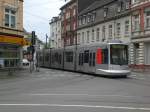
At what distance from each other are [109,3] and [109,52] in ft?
95.2

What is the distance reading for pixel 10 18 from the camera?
4184cm

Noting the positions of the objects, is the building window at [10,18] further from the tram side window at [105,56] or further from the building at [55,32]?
the building at [55,32]

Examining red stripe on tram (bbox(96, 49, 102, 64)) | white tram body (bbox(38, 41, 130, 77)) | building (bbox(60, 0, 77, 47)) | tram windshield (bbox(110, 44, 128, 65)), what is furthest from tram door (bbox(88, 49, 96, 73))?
building (bbox(60, 0, 77, 47))

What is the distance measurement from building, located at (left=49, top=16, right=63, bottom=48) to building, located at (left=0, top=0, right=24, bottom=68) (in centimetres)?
5268

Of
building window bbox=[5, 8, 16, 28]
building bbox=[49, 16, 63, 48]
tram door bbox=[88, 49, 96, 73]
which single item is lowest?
tram door bbox=[88, 49, 96, 73]

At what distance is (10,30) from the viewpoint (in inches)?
1639

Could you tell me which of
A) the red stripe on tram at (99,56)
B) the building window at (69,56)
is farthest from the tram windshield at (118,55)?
the building window at (69,56)

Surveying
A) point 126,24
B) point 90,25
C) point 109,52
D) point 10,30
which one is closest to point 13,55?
point 10,30

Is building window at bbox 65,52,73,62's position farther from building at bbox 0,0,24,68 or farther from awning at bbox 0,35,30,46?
building at bbox 0,0,24,68

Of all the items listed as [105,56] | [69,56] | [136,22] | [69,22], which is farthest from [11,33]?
[69,22]

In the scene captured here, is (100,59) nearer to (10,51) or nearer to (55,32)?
(10,51)

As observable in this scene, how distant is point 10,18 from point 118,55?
15064 millimetres

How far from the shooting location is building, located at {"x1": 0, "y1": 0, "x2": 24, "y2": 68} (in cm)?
4003

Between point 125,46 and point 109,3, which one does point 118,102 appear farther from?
point 109,3
